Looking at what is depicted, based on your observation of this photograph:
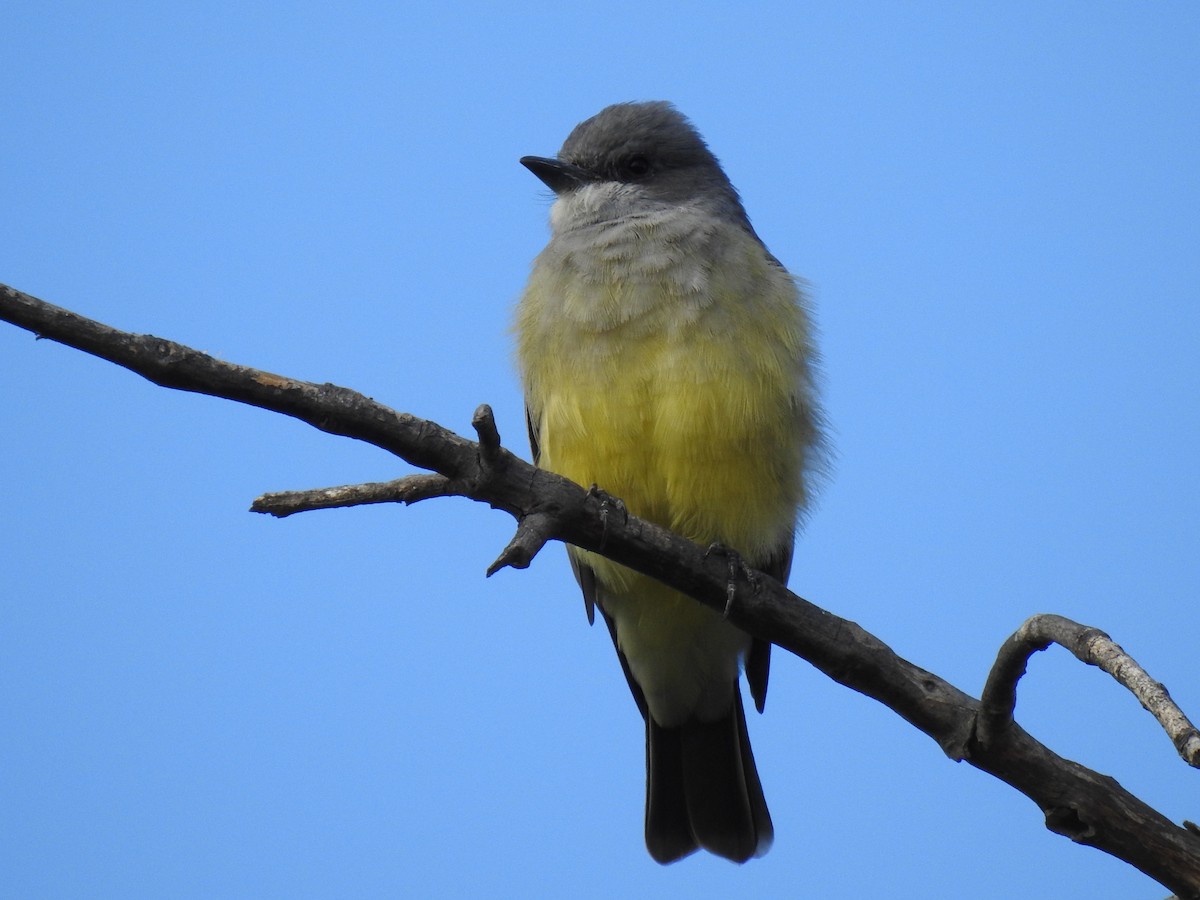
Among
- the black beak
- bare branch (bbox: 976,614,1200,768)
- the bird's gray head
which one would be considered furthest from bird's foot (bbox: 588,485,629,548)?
the black beak

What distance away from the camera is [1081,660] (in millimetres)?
3896

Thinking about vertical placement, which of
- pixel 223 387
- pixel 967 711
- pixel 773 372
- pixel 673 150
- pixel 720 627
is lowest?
pixel 967 711

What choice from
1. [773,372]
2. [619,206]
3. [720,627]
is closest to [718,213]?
[619,206]

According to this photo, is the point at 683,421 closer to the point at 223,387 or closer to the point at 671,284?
the point at 671,284

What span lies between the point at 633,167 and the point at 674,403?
2.01 metres

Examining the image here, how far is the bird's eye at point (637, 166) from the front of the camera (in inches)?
277

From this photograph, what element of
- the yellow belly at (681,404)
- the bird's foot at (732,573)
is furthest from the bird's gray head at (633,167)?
the bird's foot at (732,573)

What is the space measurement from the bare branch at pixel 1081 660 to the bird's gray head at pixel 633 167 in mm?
3160

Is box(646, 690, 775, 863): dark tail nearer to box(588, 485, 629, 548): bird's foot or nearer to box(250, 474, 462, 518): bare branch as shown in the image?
box(588, 485, 629, 548): bird's foot

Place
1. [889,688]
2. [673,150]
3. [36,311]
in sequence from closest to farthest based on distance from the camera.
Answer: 1. [36,311]
2. [889,688]
3. [673,150]

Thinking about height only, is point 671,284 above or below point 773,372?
above

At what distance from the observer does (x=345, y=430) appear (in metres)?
4.07

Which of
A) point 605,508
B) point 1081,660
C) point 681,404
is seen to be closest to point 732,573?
point 605,508

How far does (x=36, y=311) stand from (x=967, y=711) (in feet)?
10.7
